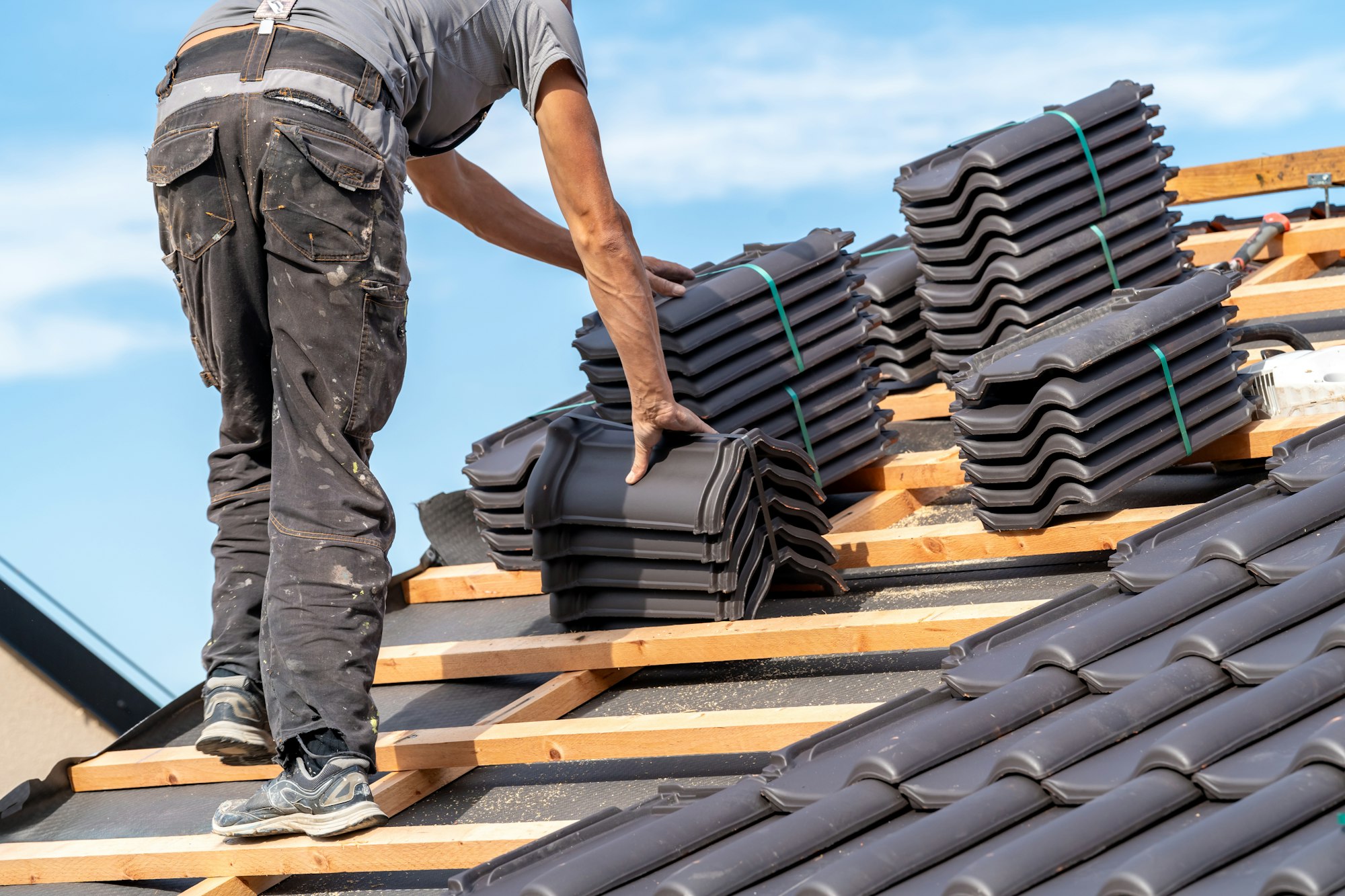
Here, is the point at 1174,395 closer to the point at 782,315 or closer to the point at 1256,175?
the point at 782,315

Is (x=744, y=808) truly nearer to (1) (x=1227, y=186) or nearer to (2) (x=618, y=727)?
(2) (x=618, y=727)

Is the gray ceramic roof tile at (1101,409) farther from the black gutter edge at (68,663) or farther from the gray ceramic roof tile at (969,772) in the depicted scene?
the black gutter edge at (68,663)

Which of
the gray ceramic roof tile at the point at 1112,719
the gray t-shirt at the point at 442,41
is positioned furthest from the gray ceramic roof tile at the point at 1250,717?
the gray t-shirt at the point at 442,41

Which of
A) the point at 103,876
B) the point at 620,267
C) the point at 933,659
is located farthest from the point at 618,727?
the point at 103,876

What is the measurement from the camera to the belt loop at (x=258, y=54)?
2848 mm

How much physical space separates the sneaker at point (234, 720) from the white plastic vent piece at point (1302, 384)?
114 inches

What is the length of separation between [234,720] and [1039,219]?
132 inches

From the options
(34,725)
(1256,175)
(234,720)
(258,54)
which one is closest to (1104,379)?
(258,54)

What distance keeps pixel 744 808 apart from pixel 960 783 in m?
0.35

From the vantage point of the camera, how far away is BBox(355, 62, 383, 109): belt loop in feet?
9.36

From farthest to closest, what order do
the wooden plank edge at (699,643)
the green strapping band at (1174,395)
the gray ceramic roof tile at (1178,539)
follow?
the green strapping band at (1174,395), the wooden plank edge at (699,643), the gray ceramic roof tile at (1178,539)

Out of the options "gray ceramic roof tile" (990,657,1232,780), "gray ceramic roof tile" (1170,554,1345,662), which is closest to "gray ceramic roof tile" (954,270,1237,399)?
"gray ceramic roof tile" (1170,554,1345,662)

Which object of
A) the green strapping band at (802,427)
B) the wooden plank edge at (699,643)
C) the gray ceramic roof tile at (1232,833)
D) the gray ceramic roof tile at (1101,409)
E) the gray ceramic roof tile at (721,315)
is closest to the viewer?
the gray ceramic roof tile at (1232,833)

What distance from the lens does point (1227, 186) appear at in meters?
8.33
